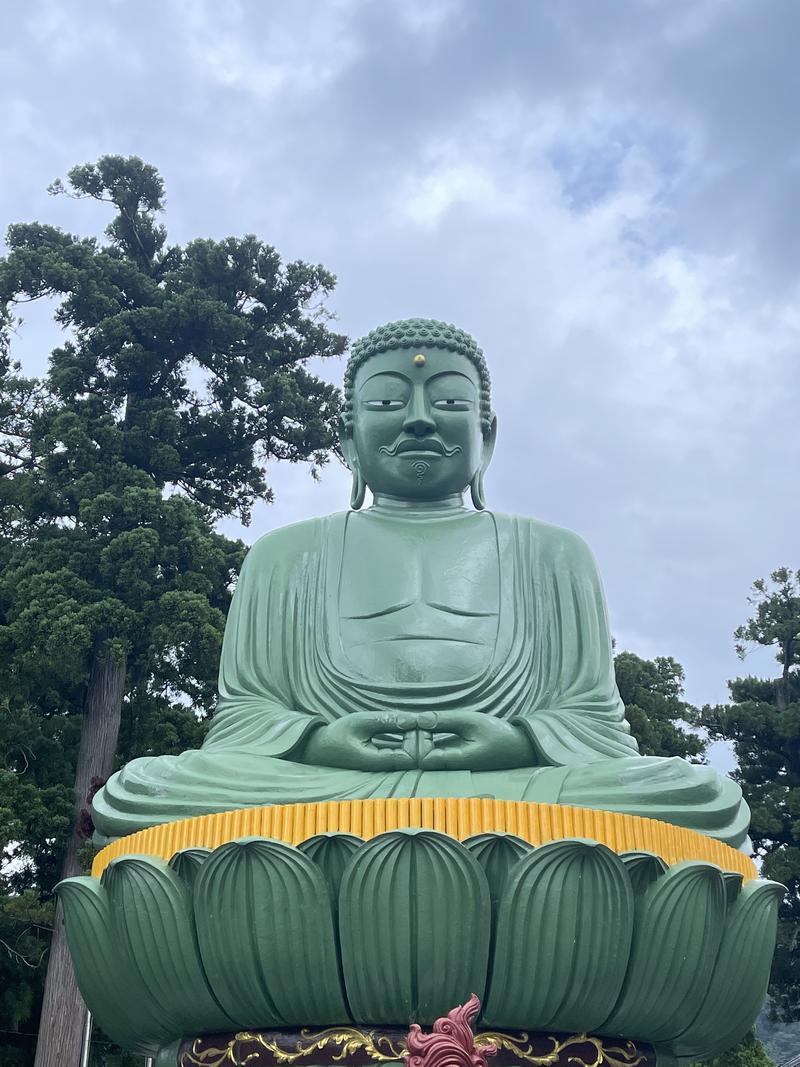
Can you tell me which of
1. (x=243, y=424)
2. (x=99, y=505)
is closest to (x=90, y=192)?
(x=243, y=424)

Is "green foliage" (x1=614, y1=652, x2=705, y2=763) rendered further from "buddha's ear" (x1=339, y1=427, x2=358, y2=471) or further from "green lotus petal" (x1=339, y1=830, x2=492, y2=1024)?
"green lotus petal" (x1=339, y1=830, x2=492, y2=1024)

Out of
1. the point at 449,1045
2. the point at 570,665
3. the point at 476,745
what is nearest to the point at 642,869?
the point at 449,1045

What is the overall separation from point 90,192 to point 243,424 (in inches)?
136

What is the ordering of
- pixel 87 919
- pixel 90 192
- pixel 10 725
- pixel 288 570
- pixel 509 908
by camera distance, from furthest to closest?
pixel 90 192 → pixel 10 725 → pixel 288 570 → pixel 87 919 → pixel 509 908

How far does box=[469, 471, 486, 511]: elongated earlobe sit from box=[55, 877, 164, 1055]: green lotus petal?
312 centimetres

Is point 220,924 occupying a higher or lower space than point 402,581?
lower

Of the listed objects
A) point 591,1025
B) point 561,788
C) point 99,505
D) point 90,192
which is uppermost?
point 90,192

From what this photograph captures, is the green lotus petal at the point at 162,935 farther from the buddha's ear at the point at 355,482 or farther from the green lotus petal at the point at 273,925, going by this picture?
the buddha's ear at the point at 355,482

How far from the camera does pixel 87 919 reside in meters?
4.88

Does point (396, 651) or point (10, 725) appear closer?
point (396, 651)

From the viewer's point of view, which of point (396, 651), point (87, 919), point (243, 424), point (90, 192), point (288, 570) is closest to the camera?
point (87, 919)

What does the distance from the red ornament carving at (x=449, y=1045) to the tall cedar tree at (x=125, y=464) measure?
730cm

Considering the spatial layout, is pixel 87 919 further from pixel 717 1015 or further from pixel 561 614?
pixel 561 614

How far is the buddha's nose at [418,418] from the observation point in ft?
22.5
